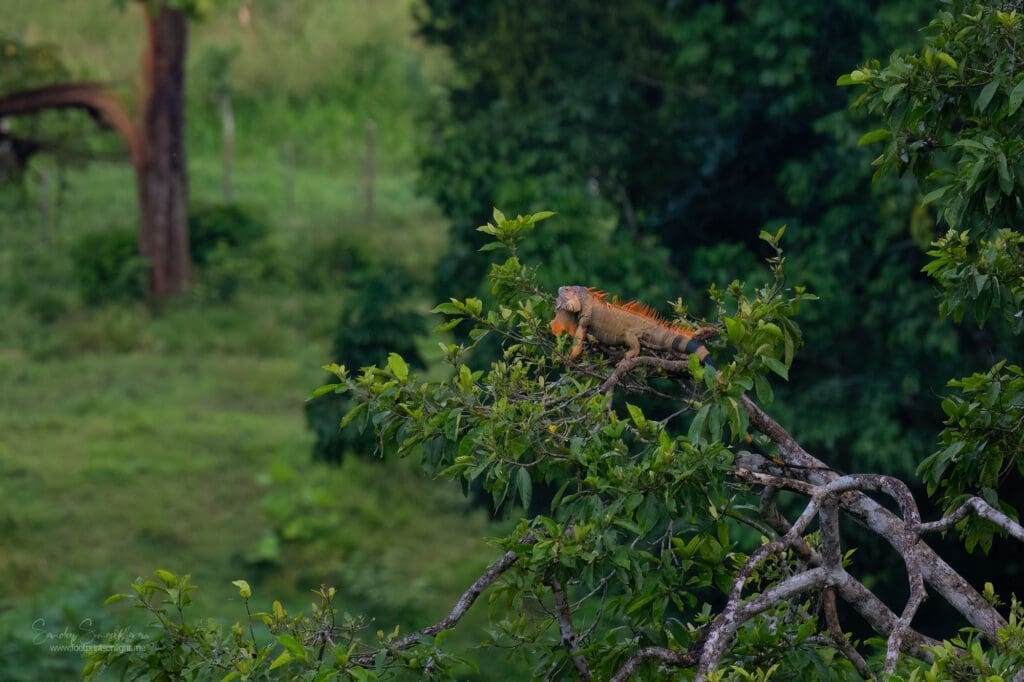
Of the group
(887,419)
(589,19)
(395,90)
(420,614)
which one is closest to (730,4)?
(589,19)

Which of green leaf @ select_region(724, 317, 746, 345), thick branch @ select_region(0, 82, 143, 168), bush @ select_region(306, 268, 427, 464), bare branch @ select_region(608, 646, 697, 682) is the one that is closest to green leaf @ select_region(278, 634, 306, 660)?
bare branch @ select_region(608, 646, 697, 682)

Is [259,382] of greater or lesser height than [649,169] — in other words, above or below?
below

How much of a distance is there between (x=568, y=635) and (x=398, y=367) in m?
1.02

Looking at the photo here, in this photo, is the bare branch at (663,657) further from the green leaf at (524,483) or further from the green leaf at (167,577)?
the green leaf at (167,577)

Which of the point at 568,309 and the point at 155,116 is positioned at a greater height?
the point at 568,309

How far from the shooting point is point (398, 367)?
14.5ft

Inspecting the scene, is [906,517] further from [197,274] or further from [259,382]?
[197,274]

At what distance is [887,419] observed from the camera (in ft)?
33.4

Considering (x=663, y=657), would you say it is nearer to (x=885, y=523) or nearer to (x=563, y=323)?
(x=885, y=523)

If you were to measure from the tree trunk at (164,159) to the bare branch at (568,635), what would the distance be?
660 inches

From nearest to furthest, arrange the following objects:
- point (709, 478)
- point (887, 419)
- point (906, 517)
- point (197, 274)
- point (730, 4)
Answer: point (709, 478) → point (906, 517) → point (887, 419) → point (730, 4) → point (197, 274)

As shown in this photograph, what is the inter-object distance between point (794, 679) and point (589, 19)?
913 centimetres

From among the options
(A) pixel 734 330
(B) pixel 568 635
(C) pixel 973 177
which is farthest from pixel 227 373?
(A) pixel 734 330

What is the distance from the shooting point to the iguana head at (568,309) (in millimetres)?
5227
